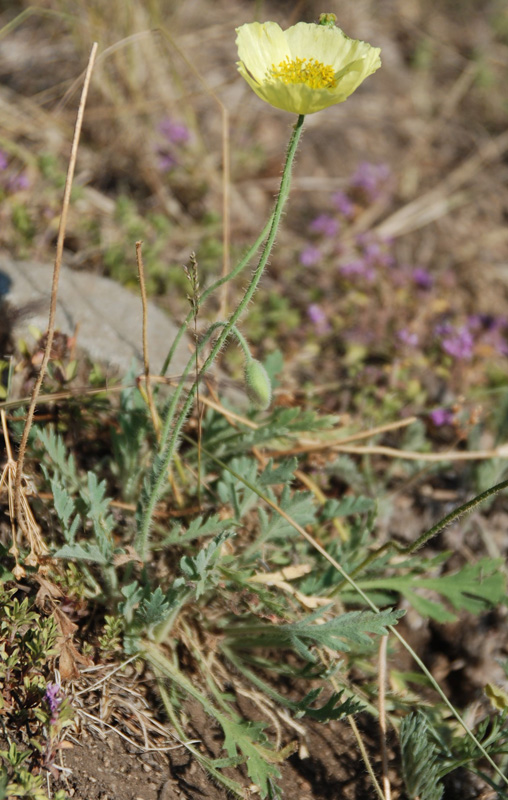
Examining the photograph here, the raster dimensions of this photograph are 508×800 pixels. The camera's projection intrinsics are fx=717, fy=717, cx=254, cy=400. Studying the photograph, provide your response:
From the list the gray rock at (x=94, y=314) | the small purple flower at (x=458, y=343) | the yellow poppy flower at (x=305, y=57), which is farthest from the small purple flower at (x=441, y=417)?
the yellow poppy flower at (x=305, y=57)

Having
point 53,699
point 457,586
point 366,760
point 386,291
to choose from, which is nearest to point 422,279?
point 386,291

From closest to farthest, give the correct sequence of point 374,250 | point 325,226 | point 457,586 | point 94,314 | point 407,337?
point 457,586
point 94,314
point 407,337
point 374,250
point 325,226

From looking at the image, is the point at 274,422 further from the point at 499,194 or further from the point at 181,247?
the point at 499,194

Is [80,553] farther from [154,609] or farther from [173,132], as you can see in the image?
[173,132]

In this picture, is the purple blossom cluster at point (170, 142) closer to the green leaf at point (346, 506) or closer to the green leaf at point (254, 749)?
the green leaf at point (346, 506)

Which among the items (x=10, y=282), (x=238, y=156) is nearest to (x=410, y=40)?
(x=238, y=156)

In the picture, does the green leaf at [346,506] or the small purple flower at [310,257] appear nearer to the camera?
the green leaf at [346,506]

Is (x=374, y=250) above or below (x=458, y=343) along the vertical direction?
above
